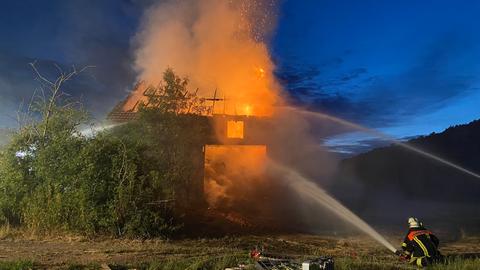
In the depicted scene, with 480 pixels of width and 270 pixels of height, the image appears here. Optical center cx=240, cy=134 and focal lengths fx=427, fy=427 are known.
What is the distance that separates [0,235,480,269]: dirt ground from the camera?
953cm

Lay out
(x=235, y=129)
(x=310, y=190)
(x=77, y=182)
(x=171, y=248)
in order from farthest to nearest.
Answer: (x=310, y=190) → (x=235, y=129) → (x=77, y=182) → (x=171, y=248)

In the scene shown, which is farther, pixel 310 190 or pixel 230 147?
pixel 310 190

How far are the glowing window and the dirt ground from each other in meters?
11.9

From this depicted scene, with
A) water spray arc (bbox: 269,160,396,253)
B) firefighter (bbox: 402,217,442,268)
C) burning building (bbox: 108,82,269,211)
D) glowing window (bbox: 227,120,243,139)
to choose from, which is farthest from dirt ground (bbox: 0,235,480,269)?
glowing window (bbox: 227,120,243,139)

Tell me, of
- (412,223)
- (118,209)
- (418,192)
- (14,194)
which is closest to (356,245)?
(412,223)

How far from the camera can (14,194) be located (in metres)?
13.4

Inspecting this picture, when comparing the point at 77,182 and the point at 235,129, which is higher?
the point at 235,129

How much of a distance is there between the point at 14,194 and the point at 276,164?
1667 centimetres

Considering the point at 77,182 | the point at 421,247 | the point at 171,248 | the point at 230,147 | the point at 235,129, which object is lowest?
the point at 171,248

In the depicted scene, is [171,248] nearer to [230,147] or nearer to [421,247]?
[421,247]

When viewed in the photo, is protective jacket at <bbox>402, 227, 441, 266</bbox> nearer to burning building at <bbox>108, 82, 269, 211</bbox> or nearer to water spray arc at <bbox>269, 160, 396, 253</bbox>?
water spray arc at <bbox>269, 160, 396, 253</bbox>

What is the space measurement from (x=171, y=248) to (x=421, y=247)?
5940 mm

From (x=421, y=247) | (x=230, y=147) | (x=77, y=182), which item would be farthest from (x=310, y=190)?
(x=421, y=247)

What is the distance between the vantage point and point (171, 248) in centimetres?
1095
